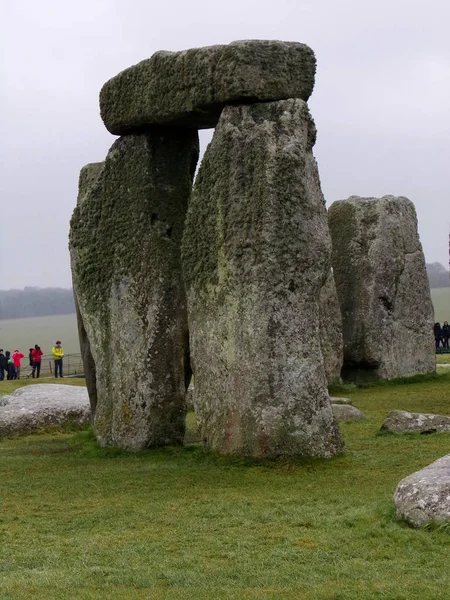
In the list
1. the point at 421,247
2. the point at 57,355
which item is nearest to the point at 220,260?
the point at 421,247

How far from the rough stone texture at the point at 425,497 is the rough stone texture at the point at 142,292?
18.1 ft

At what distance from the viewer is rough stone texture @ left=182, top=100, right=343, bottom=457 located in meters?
11.5

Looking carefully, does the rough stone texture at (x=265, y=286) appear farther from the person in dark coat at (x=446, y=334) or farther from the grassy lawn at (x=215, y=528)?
the person in dark coat at (x=446, y=334)

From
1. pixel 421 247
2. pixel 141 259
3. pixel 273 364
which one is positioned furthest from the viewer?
pixel 421 247

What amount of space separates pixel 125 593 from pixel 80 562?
3.10ft

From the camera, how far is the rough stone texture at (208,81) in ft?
39.2

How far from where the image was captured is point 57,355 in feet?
111

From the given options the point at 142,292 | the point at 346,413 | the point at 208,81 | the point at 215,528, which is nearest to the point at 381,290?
the point at 346,413

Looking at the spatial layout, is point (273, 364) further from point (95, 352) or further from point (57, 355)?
point (57, 355)

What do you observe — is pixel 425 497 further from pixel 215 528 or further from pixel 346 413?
pixel 346 413

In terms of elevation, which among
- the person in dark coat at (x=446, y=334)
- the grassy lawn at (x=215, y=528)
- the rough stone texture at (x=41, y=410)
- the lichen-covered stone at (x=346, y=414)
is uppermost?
the person in dark coat at (x=446, y=334)

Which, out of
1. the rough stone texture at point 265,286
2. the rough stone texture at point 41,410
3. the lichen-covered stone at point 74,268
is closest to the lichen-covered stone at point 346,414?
the lichen-covered stone at point 74,268

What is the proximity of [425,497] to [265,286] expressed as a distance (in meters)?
3.93

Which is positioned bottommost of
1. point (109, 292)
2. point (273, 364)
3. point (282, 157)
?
point (273, 364)
